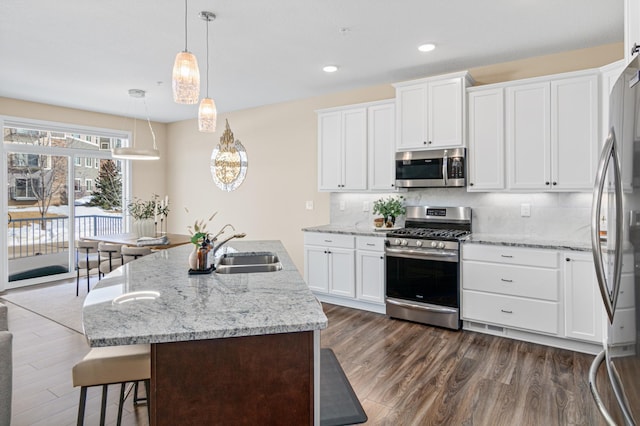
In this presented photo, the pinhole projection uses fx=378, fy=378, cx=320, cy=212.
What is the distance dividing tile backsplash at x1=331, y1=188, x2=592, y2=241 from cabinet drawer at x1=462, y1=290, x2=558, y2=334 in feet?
2.50

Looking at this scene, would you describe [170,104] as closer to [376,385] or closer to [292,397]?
[376,385]

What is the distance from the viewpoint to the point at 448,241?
11.8ft

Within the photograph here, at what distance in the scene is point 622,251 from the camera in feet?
3.76

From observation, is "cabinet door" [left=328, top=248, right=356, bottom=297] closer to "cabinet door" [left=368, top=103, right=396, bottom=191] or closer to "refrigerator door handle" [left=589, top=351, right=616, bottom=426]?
"cabinet door" [left=368, top=103, right=396, bottom=191]

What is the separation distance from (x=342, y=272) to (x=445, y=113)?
2057mm

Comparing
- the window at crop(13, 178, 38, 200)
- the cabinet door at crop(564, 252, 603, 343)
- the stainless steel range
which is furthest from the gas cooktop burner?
the window at crop(13, 178, 38, 200)

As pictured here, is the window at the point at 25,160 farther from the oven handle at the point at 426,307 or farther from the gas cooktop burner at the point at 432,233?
the oven handle at the point at 426,307

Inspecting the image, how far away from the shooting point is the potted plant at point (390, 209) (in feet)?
14.3

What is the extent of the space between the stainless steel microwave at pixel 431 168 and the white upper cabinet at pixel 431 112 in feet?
0.25

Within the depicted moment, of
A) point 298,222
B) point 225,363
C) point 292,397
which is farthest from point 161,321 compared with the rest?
point 298,222

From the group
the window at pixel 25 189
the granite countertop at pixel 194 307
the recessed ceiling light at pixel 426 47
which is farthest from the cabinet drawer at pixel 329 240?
the window at pixel 25 189

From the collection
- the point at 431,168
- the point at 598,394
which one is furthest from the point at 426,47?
the point at 598,394

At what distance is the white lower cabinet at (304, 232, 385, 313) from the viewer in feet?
13.7

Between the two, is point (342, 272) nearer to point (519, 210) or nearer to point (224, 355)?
point (519, 210)
